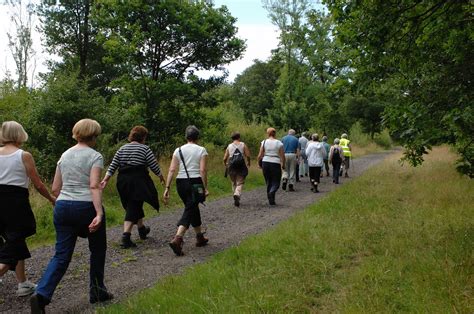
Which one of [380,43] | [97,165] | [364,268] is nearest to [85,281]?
[97,165]

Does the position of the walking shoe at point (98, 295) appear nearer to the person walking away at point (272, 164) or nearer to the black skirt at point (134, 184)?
the black skirt at point (134, 184)

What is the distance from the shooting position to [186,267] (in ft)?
20.0

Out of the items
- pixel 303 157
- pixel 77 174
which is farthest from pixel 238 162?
pixel 303 157

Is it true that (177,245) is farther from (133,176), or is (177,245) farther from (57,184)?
(57,184)

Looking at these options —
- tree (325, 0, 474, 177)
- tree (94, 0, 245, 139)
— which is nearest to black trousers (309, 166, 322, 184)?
tree (94, 0, 245, 139)

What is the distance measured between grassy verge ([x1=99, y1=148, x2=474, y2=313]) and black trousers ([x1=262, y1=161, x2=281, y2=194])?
11.1 feet

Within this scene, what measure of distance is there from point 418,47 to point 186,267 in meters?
4.90

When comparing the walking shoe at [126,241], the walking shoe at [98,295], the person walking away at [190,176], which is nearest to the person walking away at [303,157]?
the person walking away at [190,176]

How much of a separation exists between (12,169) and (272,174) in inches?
302

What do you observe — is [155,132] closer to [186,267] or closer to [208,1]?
[208,1]

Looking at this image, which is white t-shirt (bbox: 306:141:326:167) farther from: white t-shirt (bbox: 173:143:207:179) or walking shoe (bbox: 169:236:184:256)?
walking shoe (bbox: 169:236:184:256)

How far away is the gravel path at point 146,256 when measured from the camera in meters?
5.18

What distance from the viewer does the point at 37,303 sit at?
419 centimetres

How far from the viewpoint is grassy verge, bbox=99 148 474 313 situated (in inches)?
161
